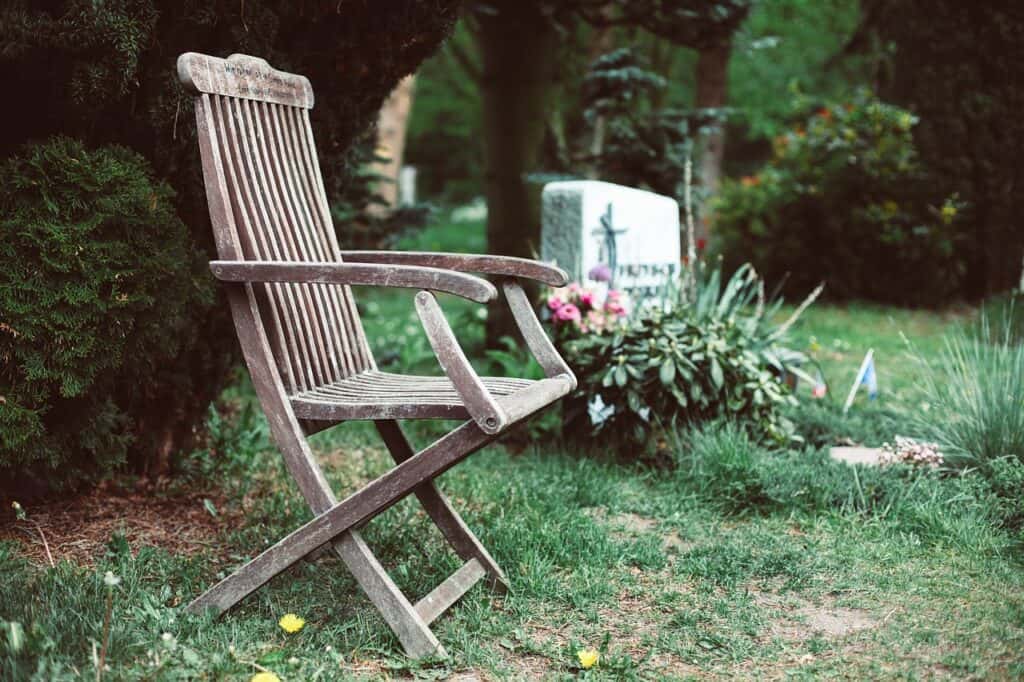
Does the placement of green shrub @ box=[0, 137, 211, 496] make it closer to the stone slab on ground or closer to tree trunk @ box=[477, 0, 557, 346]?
the stone slab on ground

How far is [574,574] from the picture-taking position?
2.96 metres

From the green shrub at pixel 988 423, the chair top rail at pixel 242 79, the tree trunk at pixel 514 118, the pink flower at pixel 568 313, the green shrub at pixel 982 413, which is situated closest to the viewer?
→ the chair top rail at pixel 242 79

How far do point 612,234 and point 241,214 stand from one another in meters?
2.58

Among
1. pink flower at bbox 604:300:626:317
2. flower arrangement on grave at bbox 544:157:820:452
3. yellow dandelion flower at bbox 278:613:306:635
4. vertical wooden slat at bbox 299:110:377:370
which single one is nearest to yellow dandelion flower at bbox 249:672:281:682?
yellow dandelion flower at bbox 278:613:306:635

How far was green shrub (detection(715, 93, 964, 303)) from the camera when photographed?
9039mm

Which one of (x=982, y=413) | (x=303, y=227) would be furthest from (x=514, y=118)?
(x=303, y=227)

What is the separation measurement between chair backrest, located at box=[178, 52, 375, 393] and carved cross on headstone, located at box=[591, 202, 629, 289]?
6.77ft

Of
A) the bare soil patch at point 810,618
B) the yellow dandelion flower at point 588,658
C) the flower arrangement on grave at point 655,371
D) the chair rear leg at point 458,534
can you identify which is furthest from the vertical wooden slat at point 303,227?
the flower arrangement on grave at point 655,371

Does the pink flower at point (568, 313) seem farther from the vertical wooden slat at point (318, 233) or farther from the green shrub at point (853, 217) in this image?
the green shrub at point (853, 217)

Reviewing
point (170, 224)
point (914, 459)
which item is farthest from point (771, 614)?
point (170, 224)

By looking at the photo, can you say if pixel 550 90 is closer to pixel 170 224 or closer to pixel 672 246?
pixel 672 246

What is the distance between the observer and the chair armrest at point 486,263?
105 inches

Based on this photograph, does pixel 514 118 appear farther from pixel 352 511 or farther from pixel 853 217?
pixel 352 511

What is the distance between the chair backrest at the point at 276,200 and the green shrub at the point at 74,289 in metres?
0.34
